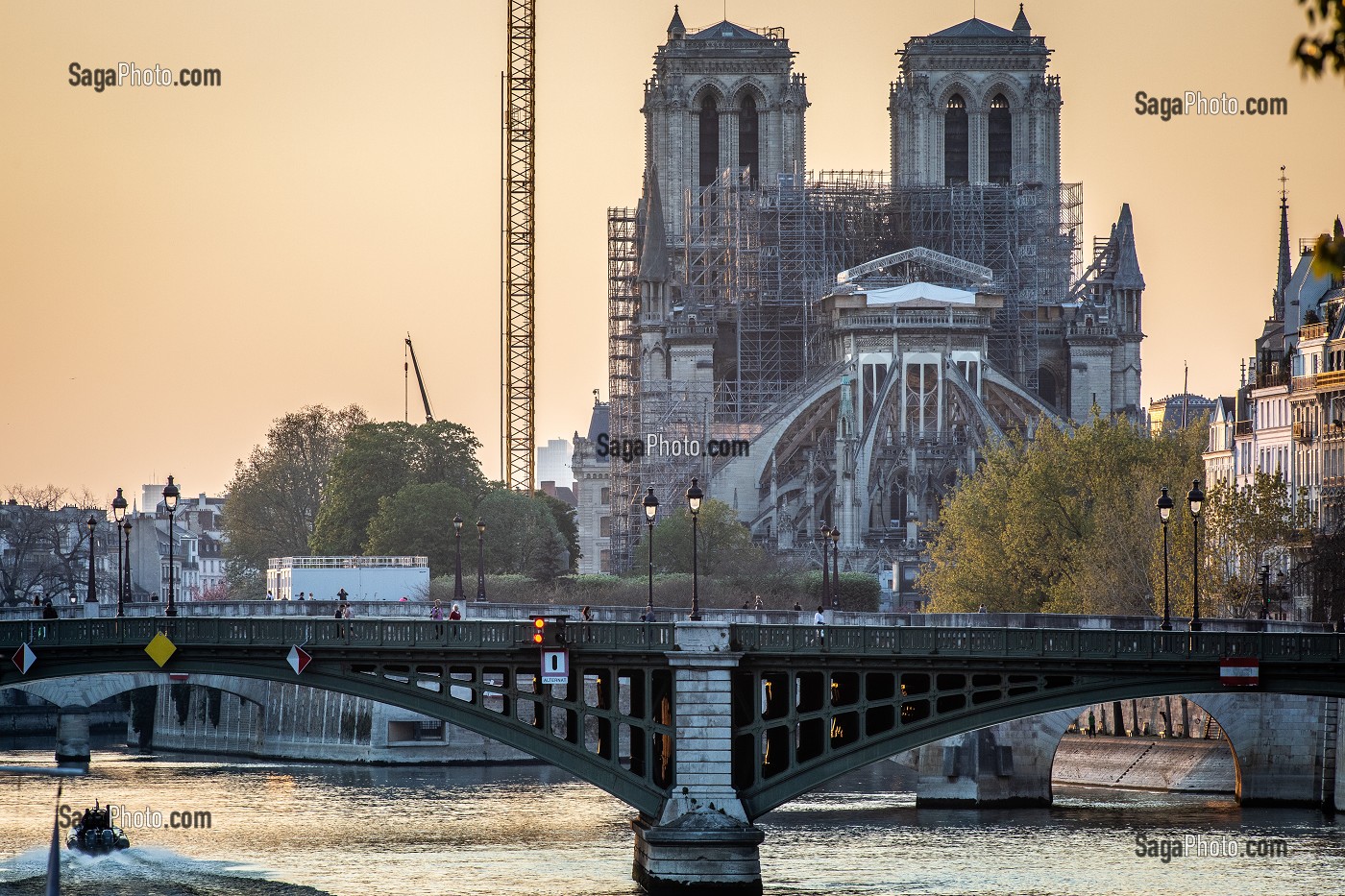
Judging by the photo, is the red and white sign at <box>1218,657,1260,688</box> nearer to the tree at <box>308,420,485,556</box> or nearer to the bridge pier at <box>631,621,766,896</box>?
the bridge pier at <box>631,621,766,896</box>

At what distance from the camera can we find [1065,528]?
301 ft

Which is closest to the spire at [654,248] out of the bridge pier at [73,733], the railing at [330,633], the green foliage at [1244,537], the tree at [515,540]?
the tree at [515,540]

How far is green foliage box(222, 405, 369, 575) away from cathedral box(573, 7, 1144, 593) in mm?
16470

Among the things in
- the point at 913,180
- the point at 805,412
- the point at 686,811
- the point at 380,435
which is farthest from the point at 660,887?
the point at 913,180

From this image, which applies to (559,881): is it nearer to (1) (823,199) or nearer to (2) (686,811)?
(2) (686,811)

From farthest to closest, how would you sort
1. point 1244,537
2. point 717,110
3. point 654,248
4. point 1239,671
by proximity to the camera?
point 717,110 < point 654,248 < point 1244,537 < point 1239,671

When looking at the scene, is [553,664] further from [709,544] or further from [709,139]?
[709,139]

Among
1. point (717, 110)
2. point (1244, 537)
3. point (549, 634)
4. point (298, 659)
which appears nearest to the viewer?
point (549, 634)

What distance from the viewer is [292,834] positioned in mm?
61594

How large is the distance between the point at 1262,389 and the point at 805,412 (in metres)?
49.3

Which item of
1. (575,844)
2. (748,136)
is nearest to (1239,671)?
(575,844)

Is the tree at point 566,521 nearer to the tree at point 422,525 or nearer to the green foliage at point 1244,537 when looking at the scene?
the tree at point 422,525

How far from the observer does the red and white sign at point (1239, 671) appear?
46469 millimetres

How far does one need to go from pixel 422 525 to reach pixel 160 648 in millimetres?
69958
